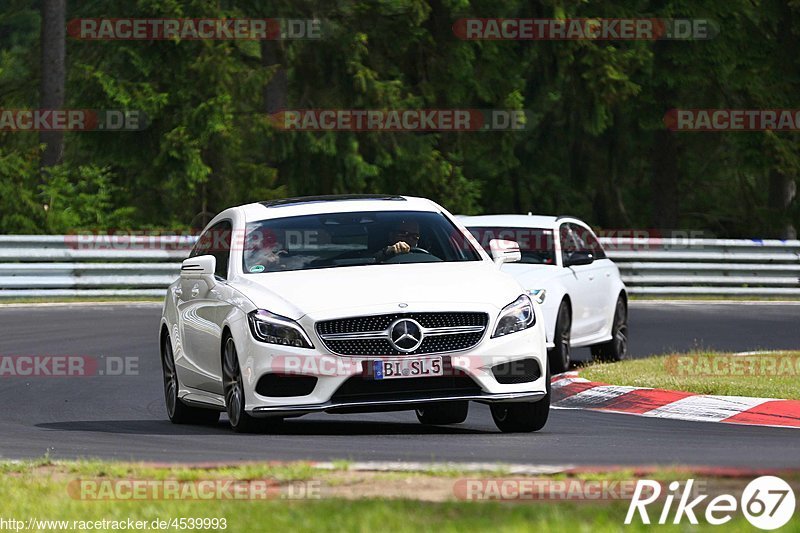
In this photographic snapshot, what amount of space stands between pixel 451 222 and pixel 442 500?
540 cm

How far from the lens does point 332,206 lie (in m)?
12.6

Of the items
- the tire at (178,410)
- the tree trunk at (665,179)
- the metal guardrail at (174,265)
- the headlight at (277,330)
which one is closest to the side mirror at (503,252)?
the headlight at (277,330)

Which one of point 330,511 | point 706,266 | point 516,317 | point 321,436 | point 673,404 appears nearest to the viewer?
point 330,511

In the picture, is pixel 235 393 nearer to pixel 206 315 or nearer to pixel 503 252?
pixel 206 315

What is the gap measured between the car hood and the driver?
0.98 feet

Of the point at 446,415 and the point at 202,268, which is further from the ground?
the point at 202,268

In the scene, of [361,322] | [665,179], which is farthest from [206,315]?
[665,179]

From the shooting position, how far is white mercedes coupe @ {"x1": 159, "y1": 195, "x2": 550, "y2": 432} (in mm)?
10766

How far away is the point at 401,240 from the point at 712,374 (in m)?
4.93

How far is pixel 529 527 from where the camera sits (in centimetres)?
658

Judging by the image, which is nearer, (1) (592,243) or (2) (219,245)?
(2) (219,245)

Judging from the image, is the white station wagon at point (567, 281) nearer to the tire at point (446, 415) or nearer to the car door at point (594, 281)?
the car door at point (594, 281)

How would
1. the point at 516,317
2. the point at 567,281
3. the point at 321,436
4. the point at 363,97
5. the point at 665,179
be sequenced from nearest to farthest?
the point at 516,317
the point at 321,436
the point at 567,281
the point at 363,97
the point at 665,179

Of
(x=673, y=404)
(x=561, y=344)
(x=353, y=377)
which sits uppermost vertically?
(x=353, y=377)
